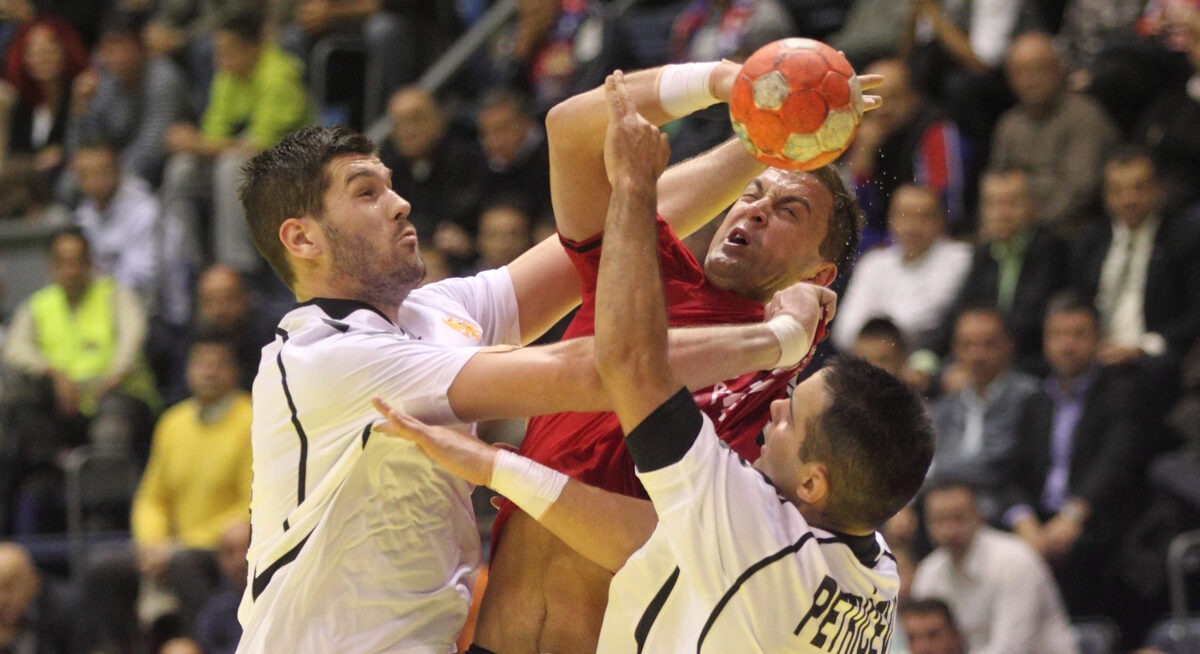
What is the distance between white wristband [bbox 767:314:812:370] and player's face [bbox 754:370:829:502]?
9cm

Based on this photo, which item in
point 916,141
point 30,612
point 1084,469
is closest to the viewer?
point 1084,469

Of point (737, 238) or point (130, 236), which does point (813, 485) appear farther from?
point (130, 236)

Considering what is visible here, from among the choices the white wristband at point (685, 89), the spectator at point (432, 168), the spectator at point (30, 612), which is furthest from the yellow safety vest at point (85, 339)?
the white wristband at point (685, 89)

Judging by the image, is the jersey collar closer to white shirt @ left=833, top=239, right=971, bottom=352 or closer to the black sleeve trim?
the black sleeve trim

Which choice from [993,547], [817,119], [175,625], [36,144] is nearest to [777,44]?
[817,119]

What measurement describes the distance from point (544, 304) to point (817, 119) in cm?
137

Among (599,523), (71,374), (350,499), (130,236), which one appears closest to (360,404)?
(350,499)

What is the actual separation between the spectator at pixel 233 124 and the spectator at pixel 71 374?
3.70ft

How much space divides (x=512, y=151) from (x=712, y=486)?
25.0 feet

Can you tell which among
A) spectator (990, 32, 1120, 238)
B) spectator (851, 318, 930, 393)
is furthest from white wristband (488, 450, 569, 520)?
spectator (990, 32, 1120, 238)

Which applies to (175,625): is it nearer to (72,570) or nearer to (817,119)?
(72,570)

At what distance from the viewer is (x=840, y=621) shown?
156 inches

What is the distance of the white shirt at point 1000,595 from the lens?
307 inches

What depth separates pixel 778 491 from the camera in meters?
4.14
